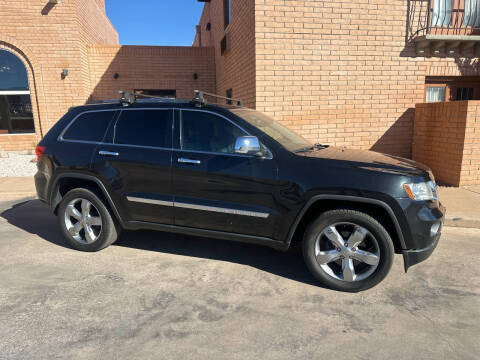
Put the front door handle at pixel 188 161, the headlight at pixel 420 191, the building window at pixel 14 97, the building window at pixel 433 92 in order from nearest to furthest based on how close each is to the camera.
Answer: the headlight at pixel 420 191 → the front door handle at pixel 188 161 → the building window at pixel 433 92 → the building window at pixel 14 97

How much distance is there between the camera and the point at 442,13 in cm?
760

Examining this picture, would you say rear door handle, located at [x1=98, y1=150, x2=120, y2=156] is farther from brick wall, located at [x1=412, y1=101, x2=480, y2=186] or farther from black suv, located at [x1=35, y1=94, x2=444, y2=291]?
brick wall, located at [x1=412, y1=101, x2=480, y2=186]

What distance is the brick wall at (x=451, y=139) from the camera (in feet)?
22.0

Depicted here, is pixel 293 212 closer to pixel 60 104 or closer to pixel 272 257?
pixel 272 257

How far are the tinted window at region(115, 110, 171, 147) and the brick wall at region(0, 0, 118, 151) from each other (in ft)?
30.1

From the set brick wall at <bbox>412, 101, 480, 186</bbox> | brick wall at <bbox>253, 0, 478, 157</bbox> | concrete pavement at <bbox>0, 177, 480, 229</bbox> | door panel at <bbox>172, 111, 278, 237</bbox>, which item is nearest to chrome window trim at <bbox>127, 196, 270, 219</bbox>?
door panel at <bbox>172, 111, 278, 237</bbox>

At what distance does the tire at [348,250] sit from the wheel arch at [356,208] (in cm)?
11

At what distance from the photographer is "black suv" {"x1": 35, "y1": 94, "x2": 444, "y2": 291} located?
11.1ft

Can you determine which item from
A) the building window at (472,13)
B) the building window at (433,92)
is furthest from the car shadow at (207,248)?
the building window at (472,13)

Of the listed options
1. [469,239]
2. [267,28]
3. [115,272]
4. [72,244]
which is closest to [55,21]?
[267,28]

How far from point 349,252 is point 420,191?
90cm

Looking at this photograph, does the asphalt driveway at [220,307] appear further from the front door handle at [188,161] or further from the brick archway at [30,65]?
the brick archway at [30,65]

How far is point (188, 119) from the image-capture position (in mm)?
4035

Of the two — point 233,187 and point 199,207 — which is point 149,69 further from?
point 233,187
